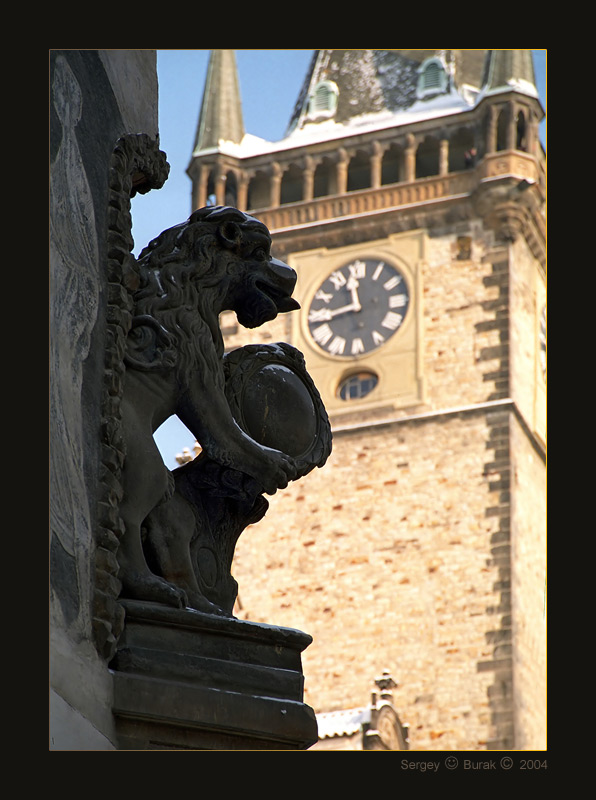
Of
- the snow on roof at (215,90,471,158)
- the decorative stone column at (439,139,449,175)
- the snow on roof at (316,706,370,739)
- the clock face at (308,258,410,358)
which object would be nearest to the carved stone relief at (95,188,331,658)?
the snow on roof at (316,706,370,739)

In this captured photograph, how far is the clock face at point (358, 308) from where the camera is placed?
41.2 meters

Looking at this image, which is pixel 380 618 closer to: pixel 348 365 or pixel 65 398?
pixel 348 365

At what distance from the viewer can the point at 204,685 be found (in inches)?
191

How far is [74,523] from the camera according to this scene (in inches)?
187

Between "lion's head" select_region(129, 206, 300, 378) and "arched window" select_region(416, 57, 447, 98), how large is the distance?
3925 cm

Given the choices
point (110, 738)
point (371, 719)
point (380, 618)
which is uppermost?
point (380, 618)

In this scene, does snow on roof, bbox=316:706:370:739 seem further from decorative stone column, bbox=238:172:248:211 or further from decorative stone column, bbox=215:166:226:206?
decorative stone column, bbox=238:172:248:211

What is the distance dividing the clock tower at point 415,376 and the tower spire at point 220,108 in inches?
1.8

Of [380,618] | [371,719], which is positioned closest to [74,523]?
[371,719]

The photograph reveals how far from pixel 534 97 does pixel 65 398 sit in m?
38.0

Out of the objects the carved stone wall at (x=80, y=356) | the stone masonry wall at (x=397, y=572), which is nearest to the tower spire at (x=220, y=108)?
the stone masonry wall at (x=397, y=572)

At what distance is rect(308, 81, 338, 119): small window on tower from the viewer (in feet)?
148

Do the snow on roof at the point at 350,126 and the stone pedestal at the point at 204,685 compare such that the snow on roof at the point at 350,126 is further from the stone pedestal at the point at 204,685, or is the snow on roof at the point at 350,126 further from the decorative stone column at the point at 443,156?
the stone pedestal at the point at 204,685

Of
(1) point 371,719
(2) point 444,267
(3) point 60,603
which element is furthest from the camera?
(2) point 444,267
